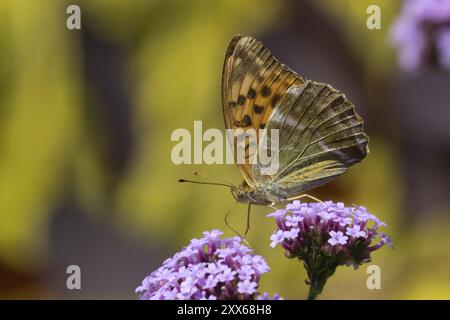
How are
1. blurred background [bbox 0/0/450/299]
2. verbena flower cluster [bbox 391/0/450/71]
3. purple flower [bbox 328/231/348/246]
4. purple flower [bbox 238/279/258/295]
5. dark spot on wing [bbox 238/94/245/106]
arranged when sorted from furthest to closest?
blurred background [bbox 0/0/450/299] < verbena flower cluster [bbox 391/0/450/71] < dark spot on wing [bbox 238/94/245/106] < purple flower [bbox 328/231/348/246] < purple flower [bbox 238/279/258/295]

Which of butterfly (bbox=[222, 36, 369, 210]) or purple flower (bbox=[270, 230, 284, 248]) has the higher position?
butterfly (bbox=[222, 36, 369, 210])

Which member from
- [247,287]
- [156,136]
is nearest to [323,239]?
[247,287]

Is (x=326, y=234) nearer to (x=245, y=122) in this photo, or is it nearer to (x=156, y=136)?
(x=245, y=122)

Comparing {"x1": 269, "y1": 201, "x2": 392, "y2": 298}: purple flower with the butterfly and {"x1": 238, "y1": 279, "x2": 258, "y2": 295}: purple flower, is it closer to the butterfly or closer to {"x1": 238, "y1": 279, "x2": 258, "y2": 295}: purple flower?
{"x1": 238, "y1": 279, "x2": 258, "y2": 295}: purple flower

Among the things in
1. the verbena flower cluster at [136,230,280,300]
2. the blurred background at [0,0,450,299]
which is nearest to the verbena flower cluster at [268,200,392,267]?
the verbena flower cluster at [136,230,280,300]
